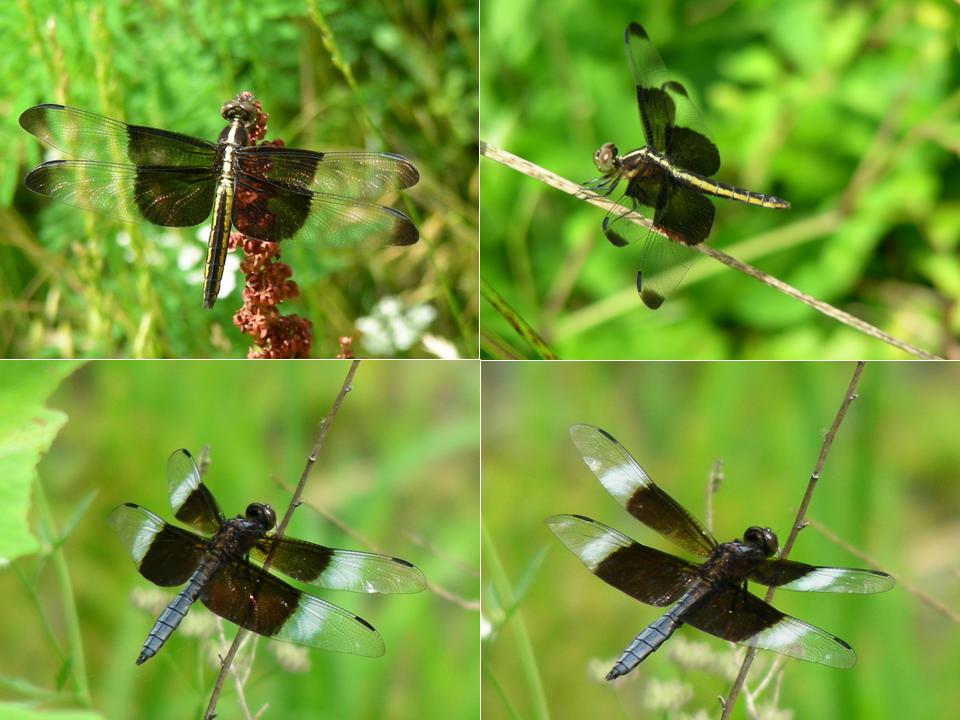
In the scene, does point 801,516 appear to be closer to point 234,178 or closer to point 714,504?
point 714,504

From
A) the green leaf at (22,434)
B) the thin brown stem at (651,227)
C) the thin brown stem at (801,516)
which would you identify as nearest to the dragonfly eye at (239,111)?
the thin brown stem at (651,227)

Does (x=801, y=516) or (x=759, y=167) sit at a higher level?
(x=759, y=167)

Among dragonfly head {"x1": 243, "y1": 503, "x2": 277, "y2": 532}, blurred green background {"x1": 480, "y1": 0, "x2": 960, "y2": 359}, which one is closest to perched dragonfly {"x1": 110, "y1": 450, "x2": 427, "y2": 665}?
dragonfly head {"x1": 243, "y1": 503, "x2": 277, "y2": 532}

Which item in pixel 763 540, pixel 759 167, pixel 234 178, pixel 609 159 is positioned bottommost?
pixel 763 540

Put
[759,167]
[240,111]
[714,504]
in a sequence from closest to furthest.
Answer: [240,111]
[714,504]
[759,167]

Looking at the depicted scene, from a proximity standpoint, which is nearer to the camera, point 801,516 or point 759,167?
point 801,516

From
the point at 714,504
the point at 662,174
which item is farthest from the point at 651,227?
the point at 714,504
